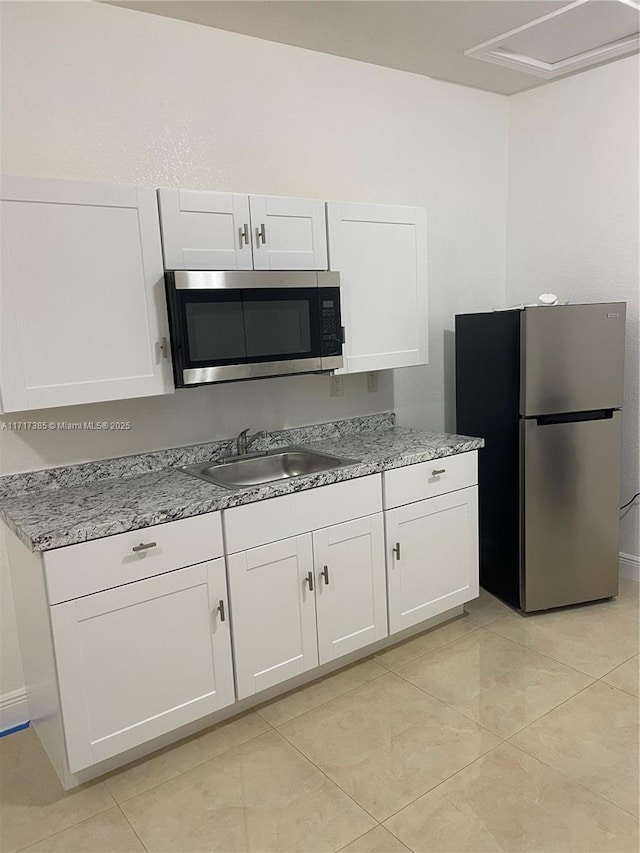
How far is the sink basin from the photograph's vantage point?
2709 mm

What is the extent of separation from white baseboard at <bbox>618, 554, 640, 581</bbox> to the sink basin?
5.86ft

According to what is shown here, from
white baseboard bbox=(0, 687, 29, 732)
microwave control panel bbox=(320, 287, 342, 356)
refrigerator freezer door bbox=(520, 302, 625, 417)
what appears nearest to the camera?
white baseboard bbox=(0, 687, 29, 732)

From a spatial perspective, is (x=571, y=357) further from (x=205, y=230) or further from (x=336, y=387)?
(x=205, y=230)

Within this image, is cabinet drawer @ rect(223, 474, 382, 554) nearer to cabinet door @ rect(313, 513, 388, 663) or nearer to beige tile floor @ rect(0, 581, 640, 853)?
cabinet door @ rect(313, 513, 388, 663)

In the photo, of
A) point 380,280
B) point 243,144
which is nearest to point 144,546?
point 380,280

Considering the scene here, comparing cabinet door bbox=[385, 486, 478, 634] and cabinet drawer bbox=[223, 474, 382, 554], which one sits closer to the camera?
cabinet drawer bbox=[223, 474, 382, 554]

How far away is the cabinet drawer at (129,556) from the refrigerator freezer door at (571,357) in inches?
62.3

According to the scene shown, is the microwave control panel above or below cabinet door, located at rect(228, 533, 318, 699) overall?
above

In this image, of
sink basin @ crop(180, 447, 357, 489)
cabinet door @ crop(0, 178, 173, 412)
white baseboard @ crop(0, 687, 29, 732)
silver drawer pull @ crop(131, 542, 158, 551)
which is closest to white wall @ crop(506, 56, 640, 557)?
sink basin @ crop(180, 447, 357, 489)

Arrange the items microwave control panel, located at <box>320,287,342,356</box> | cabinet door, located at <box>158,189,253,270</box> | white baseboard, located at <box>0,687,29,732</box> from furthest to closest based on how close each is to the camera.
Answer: microwave control panel, located at <box>320,287,342,356</box> < white baseboard, located at <box>0,687,29,732</box> < cabinet door, located at <box>158,189,253,270</box>

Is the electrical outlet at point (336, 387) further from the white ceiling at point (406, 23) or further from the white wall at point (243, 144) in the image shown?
the white ceiling at point (406, 23)

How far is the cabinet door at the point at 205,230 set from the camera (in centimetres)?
229

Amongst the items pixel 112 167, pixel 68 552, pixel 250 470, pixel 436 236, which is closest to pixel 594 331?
pixel 436 236

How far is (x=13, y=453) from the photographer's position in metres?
2.37
